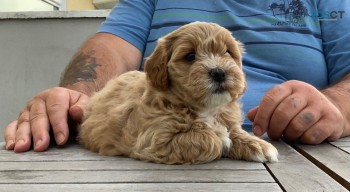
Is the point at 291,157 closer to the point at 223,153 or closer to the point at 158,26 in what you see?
the point at 223,153

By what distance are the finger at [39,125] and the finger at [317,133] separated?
3.78ft

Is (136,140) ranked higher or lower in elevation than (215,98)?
lower

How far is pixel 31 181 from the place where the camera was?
140 centimetres

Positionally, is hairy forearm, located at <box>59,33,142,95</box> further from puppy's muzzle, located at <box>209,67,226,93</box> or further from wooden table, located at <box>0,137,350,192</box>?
puppy's muzzle, located at <box>209,67,226,93</box>

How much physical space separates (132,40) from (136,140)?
1.51 metres

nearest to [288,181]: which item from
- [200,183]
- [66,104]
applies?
[200,183]

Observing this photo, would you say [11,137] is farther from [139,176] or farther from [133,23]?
[133,23]

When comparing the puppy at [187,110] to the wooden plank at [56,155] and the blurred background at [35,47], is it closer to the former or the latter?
the wooden plank at [56,155]

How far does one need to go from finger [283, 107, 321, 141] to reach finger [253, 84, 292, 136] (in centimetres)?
10

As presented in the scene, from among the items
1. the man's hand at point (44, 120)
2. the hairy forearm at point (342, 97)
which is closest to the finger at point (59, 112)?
the man's hand at point (44, 120)

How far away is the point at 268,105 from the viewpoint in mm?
2096

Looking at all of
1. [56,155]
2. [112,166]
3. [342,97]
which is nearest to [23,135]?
[56,155]

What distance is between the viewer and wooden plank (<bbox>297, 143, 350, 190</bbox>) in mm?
1465

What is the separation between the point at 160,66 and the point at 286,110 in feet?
1.99
